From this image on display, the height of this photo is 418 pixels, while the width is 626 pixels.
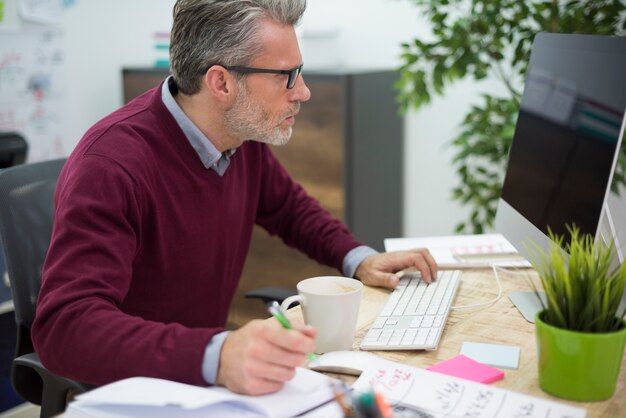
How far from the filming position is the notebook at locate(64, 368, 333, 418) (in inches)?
35.2

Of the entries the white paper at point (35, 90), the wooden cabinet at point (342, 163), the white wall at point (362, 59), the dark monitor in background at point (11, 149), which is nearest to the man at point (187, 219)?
the dark monitor in background at point (11, 149)

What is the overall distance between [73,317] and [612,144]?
84cm

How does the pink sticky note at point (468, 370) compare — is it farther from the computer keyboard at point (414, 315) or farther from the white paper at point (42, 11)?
the white paper at point (42, 11)

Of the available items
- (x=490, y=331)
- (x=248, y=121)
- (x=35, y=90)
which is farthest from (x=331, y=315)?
(x=35, y=90)

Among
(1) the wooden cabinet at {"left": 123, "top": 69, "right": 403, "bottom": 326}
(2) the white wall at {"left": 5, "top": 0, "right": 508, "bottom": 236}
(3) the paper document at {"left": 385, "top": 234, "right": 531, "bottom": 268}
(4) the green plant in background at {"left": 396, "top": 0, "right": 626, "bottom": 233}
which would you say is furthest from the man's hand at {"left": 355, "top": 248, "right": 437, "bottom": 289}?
(2) the white wall at {"left": 5, "top": 0, "right": 508, "bottom": 236}

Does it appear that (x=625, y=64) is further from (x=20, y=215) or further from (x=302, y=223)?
(x=20, y=215)

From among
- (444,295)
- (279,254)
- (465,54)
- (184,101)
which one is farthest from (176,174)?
(279,254)

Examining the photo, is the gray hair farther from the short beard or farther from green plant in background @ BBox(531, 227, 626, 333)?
green plant in background @ BBox(531, 227, 626, 333)

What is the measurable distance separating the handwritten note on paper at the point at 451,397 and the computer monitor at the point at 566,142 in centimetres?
28

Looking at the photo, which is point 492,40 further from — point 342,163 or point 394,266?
point 394,266

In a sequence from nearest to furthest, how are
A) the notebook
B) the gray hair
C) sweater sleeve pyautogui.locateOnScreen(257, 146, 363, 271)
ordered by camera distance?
1. the notebook
2. the gray hair
3. sweater sleeve pyautogui.locateOnScreen(257, 146, 363, 271)

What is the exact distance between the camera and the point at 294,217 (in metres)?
1.86

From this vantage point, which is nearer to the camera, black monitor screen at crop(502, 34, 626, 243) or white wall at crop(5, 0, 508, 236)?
A: black monitor screen at crop(502, 34, 626, 243)

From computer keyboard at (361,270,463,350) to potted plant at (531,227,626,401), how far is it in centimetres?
22
